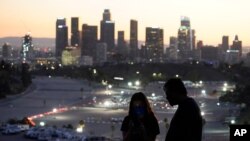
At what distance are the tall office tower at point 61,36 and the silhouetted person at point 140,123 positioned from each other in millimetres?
118975

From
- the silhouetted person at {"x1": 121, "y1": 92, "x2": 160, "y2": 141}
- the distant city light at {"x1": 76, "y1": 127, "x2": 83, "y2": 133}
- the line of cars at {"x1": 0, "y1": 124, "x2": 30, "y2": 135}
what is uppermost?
the silhouetted person at {"x1": 121, "y1": 92, "x2": 160, "y2": 141}

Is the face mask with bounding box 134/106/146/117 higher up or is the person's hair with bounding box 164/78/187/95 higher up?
the person's hair with bounding box 164/78/187/95

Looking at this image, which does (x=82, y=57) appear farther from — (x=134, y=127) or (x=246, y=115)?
(x=134, y=127)

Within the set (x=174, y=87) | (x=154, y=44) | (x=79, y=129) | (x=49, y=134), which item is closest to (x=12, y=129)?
(x=49, y=134)

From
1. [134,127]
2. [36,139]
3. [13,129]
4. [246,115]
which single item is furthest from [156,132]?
[246,115]

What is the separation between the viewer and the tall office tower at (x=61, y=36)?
12206 cm

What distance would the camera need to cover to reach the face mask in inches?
112

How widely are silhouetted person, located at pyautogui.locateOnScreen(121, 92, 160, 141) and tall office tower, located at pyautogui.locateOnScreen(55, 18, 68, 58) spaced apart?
119 meters

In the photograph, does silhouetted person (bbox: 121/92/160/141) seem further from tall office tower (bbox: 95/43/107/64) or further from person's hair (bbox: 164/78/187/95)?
tall office tower (bbox: 95/43/107/64)

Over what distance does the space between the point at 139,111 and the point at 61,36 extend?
12144cm

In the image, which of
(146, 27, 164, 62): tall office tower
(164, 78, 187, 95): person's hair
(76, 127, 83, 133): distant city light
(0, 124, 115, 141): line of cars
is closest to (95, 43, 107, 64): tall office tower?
(146, 27, 164, 62): tall office tower

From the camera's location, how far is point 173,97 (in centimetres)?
260

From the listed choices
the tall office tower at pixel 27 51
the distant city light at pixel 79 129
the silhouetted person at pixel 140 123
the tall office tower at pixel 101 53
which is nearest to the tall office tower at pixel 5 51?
the tall office tower at pixel 27 51

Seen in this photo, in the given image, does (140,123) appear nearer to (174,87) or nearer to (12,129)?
(174,87)
